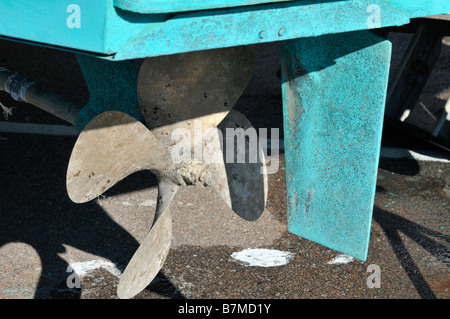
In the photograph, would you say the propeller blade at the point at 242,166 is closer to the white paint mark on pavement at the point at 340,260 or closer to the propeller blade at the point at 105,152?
the propeller blade at the point at 105,152

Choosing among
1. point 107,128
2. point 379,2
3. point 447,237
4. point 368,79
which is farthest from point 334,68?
point 447,237

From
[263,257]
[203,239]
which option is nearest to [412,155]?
[263,257]

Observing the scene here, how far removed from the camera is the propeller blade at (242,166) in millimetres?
2762

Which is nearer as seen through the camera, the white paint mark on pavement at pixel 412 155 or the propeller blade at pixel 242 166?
the propeller blade at pixel 242 166

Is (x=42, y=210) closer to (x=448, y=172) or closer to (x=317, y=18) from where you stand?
(x=317, y=18)

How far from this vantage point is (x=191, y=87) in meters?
2.53

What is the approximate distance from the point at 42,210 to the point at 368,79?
249cm

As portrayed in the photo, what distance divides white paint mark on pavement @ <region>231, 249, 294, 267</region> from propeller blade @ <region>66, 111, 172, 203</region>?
4.00ft

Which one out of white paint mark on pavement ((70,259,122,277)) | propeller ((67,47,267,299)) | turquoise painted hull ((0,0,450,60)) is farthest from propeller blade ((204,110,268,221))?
white paint mark on pavement ((70,259,122,277))

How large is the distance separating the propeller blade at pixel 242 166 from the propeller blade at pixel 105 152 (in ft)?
1.46

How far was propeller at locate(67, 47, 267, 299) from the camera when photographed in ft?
7.42

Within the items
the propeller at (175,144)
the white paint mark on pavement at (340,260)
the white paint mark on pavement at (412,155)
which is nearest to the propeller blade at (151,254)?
the propeller at (175,144)

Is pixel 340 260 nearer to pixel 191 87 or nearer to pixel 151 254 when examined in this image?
pixel 151 254
